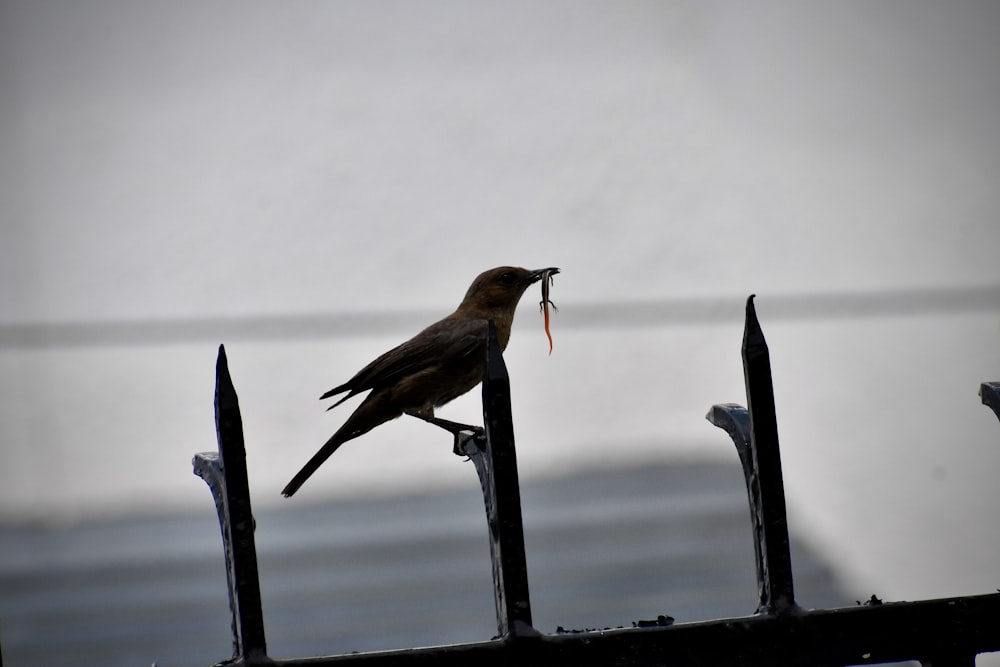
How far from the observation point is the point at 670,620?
60.6 inches

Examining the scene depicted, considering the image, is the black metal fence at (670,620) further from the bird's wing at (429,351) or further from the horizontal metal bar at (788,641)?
the bird's wing at (429,351)

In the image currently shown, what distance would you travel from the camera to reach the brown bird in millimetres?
3229

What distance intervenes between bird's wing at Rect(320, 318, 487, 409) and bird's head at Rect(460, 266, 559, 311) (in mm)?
121

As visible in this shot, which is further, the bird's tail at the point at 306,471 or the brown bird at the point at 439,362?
the brown bird at the point at 439,362

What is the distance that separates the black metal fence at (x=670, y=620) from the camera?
4.83 feet

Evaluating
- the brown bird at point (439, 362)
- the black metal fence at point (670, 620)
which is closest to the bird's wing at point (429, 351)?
the brown bird at point (439, 362)

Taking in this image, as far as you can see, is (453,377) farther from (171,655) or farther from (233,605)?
(171,655)

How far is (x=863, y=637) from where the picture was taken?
1.57 meters

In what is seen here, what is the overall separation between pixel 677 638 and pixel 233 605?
0.65m

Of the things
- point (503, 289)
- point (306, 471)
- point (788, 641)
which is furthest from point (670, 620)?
point (503, 289)

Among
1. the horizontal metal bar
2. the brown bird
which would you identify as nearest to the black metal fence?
the horizontal metal bar

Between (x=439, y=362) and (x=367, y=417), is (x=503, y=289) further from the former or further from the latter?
(x=367, y=417)

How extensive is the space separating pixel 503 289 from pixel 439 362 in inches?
17.7

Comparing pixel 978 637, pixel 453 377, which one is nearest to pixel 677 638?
pixel 978 637
